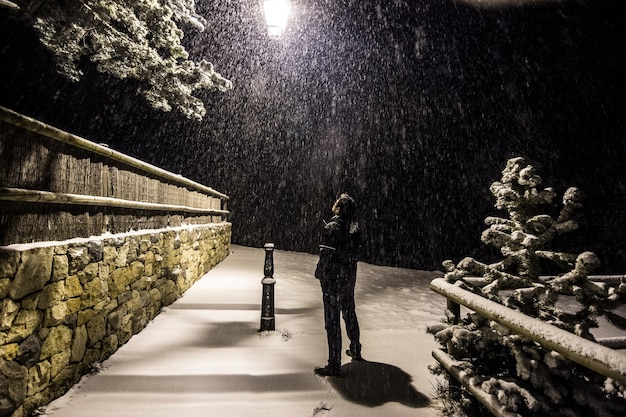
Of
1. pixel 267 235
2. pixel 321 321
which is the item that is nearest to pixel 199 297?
pixel 321 321

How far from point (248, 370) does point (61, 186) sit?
2483 millimetres

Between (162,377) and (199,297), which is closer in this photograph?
(162,377)

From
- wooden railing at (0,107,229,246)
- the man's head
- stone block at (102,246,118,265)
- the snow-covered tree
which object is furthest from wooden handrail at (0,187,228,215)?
the man's head

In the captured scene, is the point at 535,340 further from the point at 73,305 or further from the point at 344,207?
the point at 73,305

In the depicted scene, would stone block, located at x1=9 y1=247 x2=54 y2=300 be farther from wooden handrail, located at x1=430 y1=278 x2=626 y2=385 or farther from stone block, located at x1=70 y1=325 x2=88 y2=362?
wooden handrail, located at x1=430 y1=278 x2=626 y2=385

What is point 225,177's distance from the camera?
17.5m

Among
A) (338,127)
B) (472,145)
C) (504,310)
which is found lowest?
(504,310)

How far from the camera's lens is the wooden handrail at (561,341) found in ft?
4.98

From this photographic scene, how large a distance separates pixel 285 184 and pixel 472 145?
8.24 metres

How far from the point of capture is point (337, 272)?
3.72 metres

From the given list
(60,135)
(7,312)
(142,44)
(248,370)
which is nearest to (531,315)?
(248,370)

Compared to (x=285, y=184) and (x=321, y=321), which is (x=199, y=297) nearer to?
(x=321, y=321)

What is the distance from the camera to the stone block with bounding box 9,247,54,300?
238 centimetres

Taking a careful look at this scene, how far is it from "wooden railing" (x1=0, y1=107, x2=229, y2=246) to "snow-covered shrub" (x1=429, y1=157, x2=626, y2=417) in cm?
336
